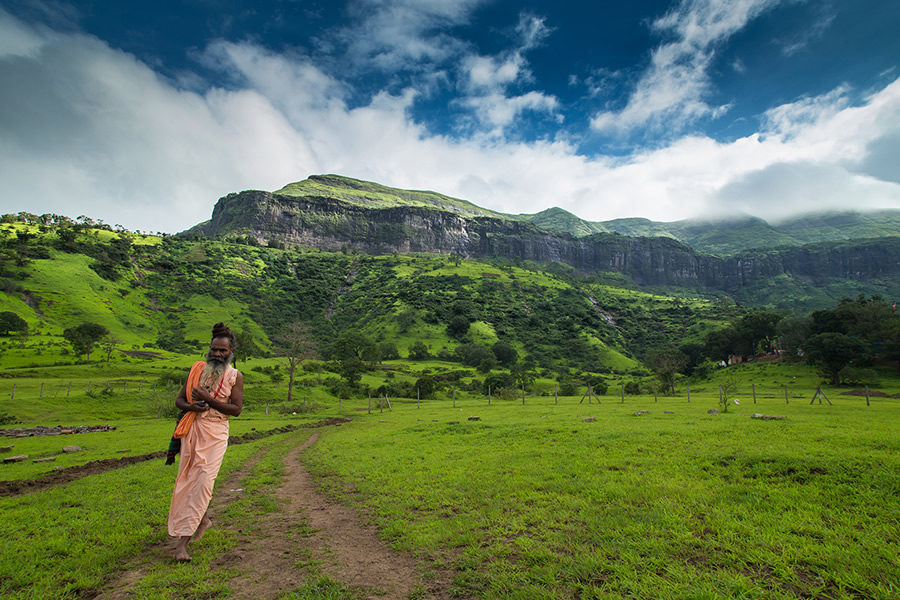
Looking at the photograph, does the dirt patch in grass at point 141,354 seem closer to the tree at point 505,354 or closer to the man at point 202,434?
the tree at point 505,354

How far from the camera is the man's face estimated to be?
6.55 m

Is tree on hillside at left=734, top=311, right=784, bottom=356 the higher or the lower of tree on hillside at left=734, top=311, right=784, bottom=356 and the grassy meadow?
the higher

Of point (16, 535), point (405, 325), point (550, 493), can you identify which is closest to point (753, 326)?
point (405, 325)

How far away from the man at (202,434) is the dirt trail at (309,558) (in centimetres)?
55

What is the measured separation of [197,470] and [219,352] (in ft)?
5.90

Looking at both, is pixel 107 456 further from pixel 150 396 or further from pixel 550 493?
pixel 150 396

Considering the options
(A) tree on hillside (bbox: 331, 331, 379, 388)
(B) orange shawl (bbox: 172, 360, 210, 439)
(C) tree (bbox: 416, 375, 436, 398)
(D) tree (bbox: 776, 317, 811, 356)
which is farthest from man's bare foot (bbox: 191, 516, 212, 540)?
(D) tree (bbox: 776, 317, 811, 356)

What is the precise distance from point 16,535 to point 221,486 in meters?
4.46

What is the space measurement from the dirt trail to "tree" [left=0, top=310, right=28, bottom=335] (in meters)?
85.8

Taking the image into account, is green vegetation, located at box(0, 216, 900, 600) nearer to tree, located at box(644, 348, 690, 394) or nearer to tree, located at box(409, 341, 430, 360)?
tree, located at box(644, 348, 690, 394)

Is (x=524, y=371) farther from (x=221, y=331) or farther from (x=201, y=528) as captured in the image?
(x=221, y=331)

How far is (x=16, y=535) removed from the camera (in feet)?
21.7

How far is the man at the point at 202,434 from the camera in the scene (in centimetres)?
593

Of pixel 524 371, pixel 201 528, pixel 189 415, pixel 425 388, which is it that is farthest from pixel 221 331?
pixel 524 371
